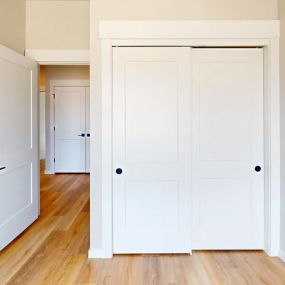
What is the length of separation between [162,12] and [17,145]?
199 centimetres

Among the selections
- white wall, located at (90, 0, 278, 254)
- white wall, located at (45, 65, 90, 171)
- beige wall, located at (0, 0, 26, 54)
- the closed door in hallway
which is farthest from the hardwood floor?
white wall, located at (45, 65, 90, 171)

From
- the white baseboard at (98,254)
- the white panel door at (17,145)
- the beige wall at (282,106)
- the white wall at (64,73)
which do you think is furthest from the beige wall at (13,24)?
the white wall at (64,73)

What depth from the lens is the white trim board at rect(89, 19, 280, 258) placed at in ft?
7.95

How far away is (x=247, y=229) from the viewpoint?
2559 millimetres

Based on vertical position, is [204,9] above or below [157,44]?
above

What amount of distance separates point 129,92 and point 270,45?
134cm

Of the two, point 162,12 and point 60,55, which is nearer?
point 162,12

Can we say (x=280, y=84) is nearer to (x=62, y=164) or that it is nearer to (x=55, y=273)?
(x=55, y=273)

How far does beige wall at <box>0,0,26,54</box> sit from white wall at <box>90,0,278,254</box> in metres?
1.10

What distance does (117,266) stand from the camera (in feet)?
7.61

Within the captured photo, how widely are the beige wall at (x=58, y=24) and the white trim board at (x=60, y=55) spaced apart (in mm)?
51

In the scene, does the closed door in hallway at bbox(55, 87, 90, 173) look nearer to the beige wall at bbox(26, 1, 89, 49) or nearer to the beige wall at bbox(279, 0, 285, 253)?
the beige wall at bbox(26, 1, 89, 49)

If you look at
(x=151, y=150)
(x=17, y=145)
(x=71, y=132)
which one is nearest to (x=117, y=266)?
(x=151, y=150)

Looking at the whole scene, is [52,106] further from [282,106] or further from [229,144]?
[282,106]
